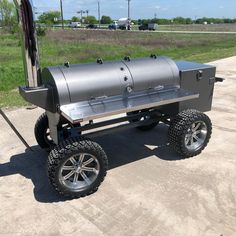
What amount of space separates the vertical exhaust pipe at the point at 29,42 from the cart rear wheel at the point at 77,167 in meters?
0.91

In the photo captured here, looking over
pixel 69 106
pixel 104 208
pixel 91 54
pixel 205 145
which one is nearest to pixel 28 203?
pixel 104 208

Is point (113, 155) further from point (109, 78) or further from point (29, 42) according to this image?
point (29, 42)

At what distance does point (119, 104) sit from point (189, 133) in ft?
4.47

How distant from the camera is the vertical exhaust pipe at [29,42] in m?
3.94

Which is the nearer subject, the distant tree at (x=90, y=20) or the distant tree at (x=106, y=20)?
the distant tree at (x=90, y=20)

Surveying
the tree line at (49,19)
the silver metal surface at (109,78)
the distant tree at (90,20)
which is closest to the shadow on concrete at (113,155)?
the silver metal surface at (109,78)

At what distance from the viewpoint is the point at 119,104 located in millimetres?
4363

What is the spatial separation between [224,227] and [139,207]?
0.97 metres

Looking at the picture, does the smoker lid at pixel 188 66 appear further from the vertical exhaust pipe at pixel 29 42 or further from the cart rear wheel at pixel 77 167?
the vertical exhaust pipe at pixel 29 42

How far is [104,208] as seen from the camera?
3.98 m

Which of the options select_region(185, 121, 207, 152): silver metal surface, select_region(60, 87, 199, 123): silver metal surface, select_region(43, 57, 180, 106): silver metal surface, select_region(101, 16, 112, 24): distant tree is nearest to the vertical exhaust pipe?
select_region(43, 57, 180, 106): silver metal surface

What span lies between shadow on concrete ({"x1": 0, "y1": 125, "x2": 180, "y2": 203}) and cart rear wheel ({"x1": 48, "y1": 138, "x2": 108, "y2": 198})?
22 centimetres

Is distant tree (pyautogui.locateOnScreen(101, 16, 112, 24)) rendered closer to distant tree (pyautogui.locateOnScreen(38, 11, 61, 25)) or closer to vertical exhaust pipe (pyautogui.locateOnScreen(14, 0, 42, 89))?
distant tree (pyautogui.locateOnScreen(38, 11, 61, 25))

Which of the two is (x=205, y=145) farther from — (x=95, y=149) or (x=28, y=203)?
(x=28, y=203)
